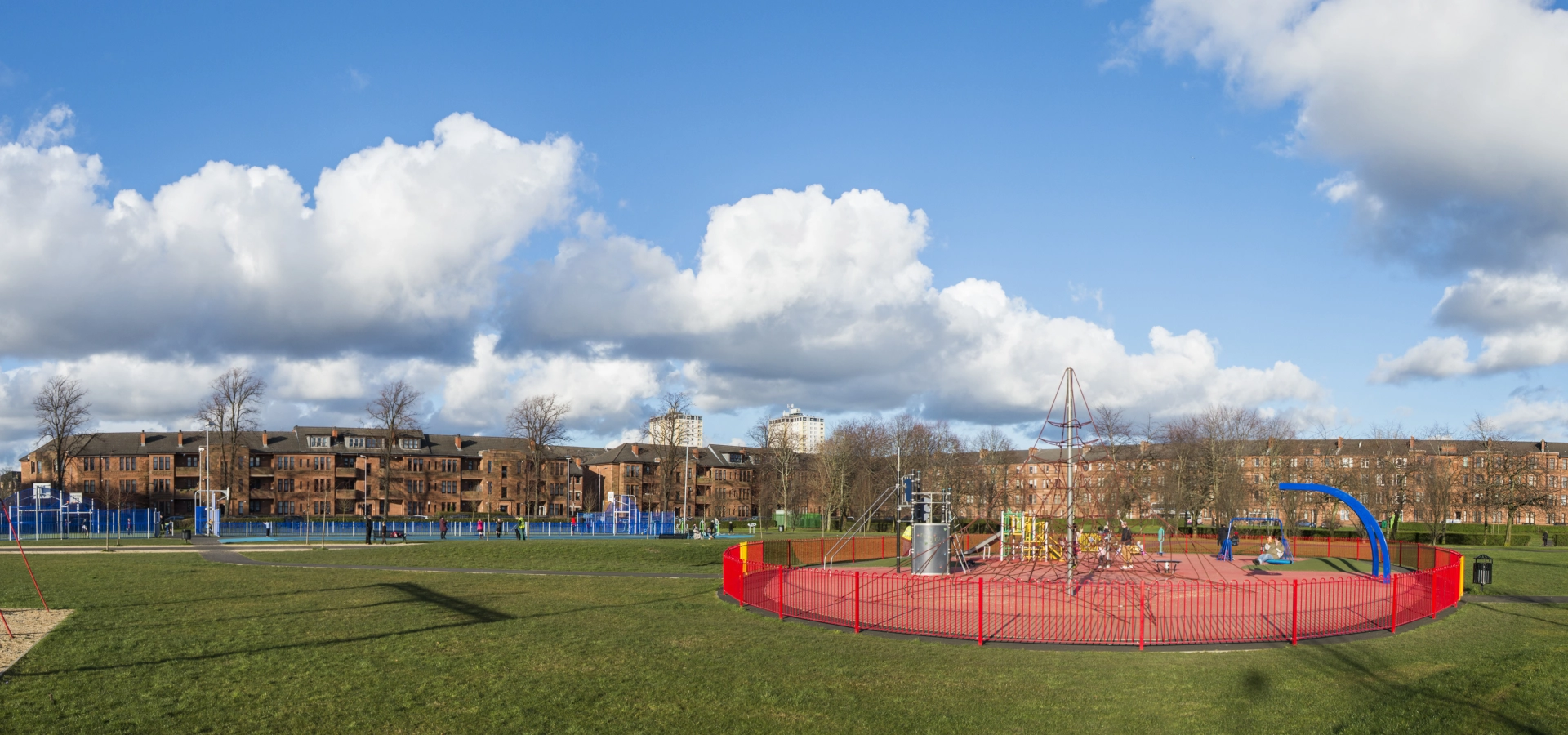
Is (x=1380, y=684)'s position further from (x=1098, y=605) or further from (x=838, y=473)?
(x=838, y=473)

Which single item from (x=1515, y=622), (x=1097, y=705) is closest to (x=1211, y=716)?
(x=1097, y=705)

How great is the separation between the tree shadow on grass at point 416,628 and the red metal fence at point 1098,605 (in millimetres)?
4126

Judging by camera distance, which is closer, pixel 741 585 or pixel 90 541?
pixel 741 585

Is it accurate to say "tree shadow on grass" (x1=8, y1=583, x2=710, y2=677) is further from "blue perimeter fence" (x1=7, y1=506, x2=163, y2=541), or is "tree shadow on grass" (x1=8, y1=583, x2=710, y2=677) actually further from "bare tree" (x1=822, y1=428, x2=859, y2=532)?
"bare tree" (x1=822, y1=428, x2=859, y2=532)

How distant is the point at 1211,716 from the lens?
44.7 ft

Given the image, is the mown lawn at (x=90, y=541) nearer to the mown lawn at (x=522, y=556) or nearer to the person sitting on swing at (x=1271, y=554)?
the mown lawn at (x=522, y=556)

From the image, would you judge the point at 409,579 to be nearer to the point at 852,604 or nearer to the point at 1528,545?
the point at 852,604

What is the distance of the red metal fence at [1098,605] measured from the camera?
2075 centimetres

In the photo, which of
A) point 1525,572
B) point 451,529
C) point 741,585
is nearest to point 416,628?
point 741,585

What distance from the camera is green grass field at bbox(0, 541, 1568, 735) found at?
1309 centimetres

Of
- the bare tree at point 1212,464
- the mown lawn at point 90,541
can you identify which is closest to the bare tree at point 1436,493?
the bare tree at point 1212,464

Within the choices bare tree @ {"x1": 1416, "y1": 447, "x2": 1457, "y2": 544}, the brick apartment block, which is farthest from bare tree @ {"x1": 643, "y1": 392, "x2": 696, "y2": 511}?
bare tree @ {"x1": 1416, "y1": 447, "x2": 1457, "y2": 544}

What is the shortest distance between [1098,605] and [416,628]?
15869 millimetres

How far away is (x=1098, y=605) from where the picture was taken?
24.1 m
